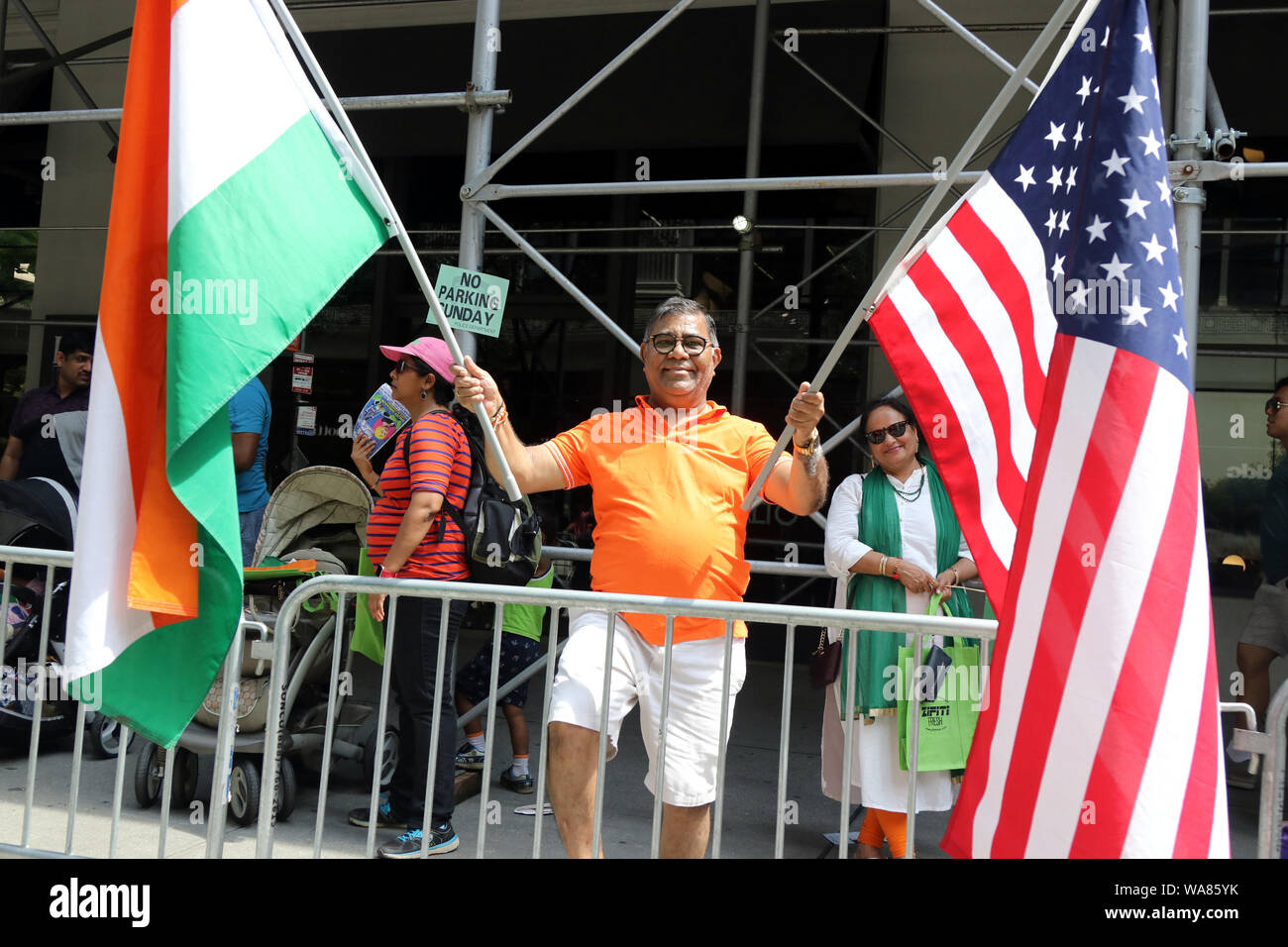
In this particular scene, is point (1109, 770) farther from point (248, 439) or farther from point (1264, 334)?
point (1264, 334)

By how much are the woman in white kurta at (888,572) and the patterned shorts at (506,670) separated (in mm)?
1734

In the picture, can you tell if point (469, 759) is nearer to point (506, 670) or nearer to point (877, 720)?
point (506, 670)

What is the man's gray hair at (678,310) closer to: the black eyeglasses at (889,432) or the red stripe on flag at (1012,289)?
the red stripe on flag at (1012,289)

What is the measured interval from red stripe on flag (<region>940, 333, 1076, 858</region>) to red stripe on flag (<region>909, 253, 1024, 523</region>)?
0.43 metres

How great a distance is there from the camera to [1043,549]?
2.52 meters

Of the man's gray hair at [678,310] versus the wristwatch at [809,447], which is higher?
the man's gray hair at [678,310]

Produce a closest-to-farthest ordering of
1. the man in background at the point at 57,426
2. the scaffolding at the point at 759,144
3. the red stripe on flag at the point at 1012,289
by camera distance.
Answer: the red stripe on flag at the point at 1012,289 < the scaffolding at the point at 759,144 < the man in background at the point at 57,426

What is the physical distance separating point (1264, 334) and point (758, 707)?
14.8 ft

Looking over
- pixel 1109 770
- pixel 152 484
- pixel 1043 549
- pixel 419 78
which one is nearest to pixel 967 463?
pixel 1043 549

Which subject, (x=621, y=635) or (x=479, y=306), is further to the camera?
(x=479, y=306)

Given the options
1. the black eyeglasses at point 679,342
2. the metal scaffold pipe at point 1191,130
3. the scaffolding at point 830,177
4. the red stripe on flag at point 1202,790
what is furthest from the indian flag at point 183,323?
the metal scaffold pipe at point 1191,130

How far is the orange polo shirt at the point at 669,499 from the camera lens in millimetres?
3473

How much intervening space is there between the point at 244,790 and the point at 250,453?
1.93m

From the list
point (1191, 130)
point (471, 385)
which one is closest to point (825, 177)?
point (1191, 130)
